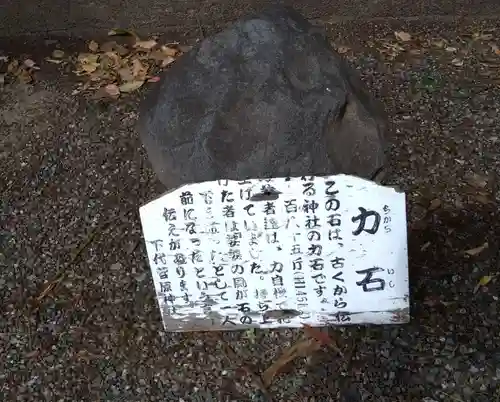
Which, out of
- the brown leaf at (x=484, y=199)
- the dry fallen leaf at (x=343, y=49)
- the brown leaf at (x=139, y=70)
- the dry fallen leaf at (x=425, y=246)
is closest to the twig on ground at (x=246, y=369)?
the dry fallen leaf at (x=425, y=246)

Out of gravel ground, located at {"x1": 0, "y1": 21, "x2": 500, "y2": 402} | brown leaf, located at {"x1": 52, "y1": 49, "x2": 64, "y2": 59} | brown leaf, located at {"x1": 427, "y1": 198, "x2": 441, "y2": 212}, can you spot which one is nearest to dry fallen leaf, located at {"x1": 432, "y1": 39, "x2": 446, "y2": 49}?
gravel ground, located at {"x1": 0, "y1": 21, "x2": 500, "y2": 402}

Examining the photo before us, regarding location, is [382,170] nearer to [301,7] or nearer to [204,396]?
[204,396]

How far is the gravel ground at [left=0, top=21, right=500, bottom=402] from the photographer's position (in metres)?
1.90

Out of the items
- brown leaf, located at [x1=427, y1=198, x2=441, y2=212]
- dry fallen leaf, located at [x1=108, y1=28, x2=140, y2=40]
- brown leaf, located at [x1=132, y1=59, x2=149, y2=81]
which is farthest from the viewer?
dry fallen leaf, located at [x1=108, y1=28, x2=140, y2=40]

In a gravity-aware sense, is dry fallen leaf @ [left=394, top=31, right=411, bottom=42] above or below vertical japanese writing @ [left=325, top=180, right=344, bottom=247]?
below

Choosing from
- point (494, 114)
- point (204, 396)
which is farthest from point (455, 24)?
point (204, 396)

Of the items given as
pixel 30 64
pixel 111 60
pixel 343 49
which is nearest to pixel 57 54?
pixel 30 64

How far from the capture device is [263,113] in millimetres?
1783

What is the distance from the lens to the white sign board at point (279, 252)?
1.74 meters

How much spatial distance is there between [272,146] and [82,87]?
1.48 metres

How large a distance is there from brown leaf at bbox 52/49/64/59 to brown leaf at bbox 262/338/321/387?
182 centimetres

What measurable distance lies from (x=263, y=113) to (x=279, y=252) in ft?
1.01

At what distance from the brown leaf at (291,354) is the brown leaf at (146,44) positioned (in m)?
1.67

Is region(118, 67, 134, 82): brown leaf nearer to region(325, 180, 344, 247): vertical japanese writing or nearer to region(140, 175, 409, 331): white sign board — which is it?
region(140, 175, 409, 331): white sign board
